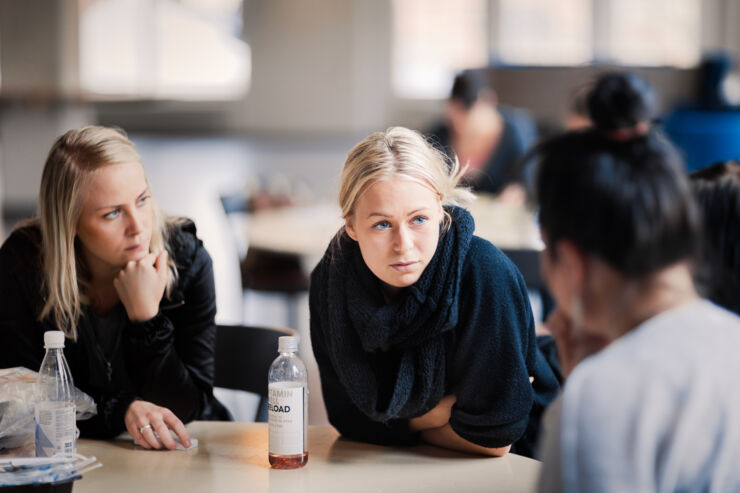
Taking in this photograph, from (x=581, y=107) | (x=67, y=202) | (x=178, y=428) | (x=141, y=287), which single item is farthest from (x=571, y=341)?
(x=581, y=107)

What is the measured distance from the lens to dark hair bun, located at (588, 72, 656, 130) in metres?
2.94

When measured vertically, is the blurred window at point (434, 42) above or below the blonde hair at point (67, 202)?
above

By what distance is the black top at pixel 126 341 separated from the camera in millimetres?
1648

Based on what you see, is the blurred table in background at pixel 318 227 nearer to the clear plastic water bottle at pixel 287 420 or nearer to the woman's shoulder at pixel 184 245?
the woman's shoulder at pixel 184 245

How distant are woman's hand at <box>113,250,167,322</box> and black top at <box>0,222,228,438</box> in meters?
0.03

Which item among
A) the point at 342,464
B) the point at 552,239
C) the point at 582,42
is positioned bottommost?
the point at 342,464

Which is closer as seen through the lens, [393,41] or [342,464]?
[342,464]

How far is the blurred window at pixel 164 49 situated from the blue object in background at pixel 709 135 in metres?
5.32

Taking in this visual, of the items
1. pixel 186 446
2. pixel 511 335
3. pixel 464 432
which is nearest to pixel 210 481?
pixel 186 446

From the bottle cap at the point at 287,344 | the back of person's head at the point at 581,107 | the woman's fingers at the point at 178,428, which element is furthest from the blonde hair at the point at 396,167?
the back of person's head at the point at 581,107

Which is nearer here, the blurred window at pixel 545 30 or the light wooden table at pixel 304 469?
the light wooden table at pixel 304 469

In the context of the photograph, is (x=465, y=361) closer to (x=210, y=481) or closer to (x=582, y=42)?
(x=210, y=481)

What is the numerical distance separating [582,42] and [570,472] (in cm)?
880

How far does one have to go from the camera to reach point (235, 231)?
424 cm
